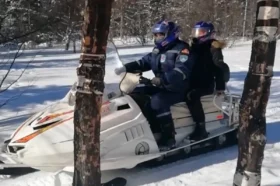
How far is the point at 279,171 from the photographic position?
580 cm

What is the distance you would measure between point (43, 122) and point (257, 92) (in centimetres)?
254

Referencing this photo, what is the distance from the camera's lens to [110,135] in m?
5.57

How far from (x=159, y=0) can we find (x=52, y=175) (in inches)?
1778

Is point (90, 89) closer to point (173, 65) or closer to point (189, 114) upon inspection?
point (173, 65)

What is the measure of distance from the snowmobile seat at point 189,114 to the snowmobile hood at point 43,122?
4.53 ft

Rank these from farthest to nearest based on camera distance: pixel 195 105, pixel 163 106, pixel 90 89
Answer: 1. pixel 195 105
2. pixel 163 106
3. pixel 90 89

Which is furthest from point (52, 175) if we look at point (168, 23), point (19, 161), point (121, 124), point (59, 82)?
point (59, 82)

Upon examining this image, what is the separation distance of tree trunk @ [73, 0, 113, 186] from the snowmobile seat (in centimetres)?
249

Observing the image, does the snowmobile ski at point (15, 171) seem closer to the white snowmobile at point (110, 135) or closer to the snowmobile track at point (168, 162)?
the white snowmobile at point (110, 135)

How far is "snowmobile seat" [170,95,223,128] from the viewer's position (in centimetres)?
637

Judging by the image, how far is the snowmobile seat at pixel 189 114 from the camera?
637 cm

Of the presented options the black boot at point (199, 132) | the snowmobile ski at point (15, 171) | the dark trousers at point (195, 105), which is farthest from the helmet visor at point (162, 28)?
the snowmobile ski at point (15, 171)

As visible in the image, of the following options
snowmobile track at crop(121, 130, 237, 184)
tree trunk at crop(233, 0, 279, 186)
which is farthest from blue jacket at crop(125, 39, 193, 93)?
tree trunk at crop(233, 0, 279, 186)

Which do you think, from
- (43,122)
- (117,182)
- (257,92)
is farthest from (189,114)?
(257,92)
